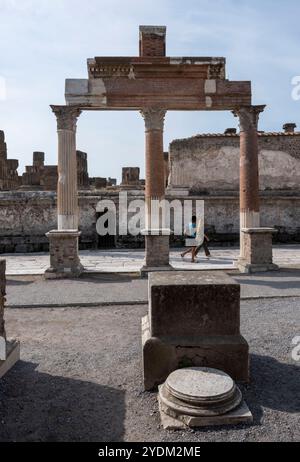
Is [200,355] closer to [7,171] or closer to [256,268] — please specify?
[256,268]

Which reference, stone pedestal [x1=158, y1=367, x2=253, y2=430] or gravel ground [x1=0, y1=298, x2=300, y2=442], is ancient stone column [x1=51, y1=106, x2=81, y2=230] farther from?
stone pedestal [x1=158, y1=367, x2=253, y2=430]

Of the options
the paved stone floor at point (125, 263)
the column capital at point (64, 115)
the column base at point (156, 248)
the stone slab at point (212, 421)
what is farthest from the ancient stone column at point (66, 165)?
the stone slab at point (212, 421)

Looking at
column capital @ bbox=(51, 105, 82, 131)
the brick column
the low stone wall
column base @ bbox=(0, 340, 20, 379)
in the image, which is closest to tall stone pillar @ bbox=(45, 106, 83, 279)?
column capital @ bbox=(51, 105, 82, 131)

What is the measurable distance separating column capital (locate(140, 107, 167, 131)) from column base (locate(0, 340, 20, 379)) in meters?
7.21

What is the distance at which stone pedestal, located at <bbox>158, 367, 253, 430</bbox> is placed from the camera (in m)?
2.78

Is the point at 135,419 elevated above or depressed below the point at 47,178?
below

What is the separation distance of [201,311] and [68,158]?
7.26 metres

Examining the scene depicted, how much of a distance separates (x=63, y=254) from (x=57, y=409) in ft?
20.8

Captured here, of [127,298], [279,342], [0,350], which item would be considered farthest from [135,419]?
[127,298]

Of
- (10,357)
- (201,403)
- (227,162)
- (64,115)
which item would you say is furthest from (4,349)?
(227,162)

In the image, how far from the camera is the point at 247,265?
31.3 feet

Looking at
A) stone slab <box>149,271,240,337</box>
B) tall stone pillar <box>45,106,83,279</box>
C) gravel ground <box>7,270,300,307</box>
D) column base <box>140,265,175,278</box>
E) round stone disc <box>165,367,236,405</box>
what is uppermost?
tall stone pillar <box>45,106,83,279</box>

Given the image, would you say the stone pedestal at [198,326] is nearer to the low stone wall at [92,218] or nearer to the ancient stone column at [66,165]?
the ancient stone column at [66,165]
